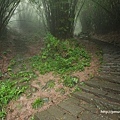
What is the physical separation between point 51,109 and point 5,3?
13.3 ft

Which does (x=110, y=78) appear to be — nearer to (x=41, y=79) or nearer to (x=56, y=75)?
(x=56, y=75)

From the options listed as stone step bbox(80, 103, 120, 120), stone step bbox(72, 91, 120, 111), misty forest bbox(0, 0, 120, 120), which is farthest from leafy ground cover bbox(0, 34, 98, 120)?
stone step bbox(80, 103, 120, 120)

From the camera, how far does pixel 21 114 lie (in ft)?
9.61

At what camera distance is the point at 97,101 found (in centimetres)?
270

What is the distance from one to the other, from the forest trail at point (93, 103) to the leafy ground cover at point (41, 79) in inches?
8.6

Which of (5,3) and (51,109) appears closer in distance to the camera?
(51,109)

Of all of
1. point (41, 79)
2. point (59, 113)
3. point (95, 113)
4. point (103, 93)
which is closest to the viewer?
point (95, 113)

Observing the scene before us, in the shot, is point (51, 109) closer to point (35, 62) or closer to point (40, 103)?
point (40, 103)

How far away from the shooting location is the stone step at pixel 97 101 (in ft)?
8.21

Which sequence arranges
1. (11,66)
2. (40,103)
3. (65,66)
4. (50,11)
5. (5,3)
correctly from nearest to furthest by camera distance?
1. (40,103)
2. (65,66)
3. (11,66)
4. (5,3)
5. (50,11)

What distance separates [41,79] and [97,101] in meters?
1.66

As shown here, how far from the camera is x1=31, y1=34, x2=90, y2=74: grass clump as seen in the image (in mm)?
4143

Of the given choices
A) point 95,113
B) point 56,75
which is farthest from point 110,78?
point 56,75

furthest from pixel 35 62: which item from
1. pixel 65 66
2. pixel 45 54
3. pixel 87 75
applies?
pixel 87 75
